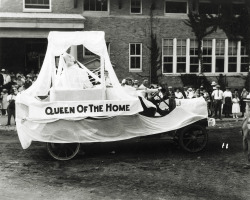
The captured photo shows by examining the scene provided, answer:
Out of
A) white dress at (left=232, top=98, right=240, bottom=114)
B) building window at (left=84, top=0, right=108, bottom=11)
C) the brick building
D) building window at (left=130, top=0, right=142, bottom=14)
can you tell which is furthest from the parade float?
building window at (left=130, top=0, right=142, bottom=14)

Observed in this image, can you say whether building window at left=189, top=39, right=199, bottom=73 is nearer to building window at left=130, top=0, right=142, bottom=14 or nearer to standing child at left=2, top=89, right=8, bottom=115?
building window at left=130, top=0, right=142, bottom=14

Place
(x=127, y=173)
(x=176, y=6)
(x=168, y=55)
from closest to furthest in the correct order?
(x=127, y=173)
(x=168, y=55)
(x=176, y=6)

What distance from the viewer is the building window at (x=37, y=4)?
77.6 ft

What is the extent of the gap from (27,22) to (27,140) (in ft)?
43.6

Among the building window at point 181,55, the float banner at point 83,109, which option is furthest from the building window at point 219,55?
the float banner at point 83,109

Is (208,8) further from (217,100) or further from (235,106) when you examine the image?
(235,106)

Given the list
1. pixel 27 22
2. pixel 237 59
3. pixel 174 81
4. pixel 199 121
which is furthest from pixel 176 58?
pixel 199 121

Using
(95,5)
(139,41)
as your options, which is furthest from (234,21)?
(95,5)

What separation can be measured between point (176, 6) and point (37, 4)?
28.3 ft

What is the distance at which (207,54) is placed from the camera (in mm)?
26094

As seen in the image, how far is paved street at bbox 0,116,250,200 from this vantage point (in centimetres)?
A: 740

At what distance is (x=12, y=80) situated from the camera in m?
21.5

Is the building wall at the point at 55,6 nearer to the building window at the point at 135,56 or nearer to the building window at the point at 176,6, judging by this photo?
the building window at the point at 135,56

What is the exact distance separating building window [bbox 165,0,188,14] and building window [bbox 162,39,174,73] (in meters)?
1.91
